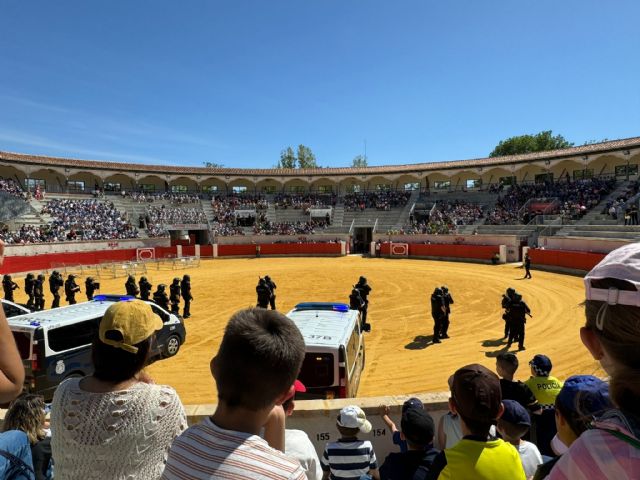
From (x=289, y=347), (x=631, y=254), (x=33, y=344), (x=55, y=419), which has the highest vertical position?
(x=631, y=254)

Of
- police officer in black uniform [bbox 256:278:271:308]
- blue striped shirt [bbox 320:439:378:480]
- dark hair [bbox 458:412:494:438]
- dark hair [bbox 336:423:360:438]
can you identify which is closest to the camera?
dark hair [bbox 458:412:494:438]

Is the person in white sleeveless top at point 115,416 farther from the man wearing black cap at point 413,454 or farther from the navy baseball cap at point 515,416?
the navy baseball cap at point 515,416

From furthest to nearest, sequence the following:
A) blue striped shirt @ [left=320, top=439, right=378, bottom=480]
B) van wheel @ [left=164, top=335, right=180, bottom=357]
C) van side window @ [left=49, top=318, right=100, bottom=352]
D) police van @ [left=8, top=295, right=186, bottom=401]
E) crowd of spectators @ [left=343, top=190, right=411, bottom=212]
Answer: crowd of spectators @ [left=343, top=190, right=411, bottom=212] < van wheel @ [left=164, top=335, right=180, bottom=357] < van side window @ [left=49, top=318, right=100, bottom=352] < police van @ [left=8, top=295, right=186, bottom=401] < blue striped shirt @ [left=320, top=439, right=378, bottom=480]

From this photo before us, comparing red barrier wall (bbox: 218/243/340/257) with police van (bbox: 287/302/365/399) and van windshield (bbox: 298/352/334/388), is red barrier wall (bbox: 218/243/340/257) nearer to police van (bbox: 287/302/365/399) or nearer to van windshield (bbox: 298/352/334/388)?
police van (bbox: 287/302/365/399)

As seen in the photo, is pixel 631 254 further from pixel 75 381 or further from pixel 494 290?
pixel 494 290

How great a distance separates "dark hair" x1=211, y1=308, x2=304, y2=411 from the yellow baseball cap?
0.72 meters

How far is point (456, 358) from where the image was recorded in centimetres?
971

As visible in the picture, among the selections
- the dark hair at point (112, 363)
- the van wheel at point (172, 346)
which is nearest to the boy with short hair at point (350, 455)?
the dark hair at point (112, 363)

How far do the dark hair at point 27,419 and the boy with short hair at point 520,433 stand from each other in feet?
11.8

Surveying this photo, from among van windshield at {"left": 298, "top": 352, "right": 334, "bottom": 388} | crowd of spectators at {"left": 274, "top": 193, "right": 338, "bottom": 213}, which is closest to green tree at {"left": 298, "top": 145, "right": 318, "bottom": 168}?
crowd of spectators at {"left": 274, "top": 193, "right": 338, "bottom": 213}

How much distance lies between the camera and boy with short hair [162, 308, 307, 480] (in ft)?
4.29

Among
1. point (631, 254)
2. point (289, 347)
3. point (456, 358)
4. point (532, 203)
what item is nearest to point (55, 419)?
point (289, 347)

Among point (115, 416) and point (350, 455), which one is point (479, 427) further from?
point (115, 416)

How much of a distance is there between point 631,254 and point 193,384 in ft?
28.7
